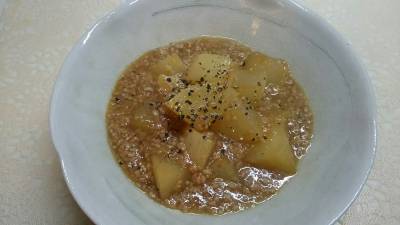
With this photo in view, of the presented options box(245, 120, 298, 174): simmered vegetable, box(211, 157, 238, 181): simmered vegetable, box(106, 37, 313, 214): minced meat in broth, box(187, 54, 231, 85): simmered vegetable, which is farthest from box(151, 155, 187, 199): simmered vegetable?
box(187, 54, 231, 85): simmered vegetable

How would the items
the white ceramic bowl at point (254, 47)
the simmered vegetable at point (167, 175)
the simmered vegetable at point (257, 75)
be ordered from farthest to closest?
the simmered vegetable at point (257, 75)
the simmered vegetable at point (167, 175)
the white ceramic bowl at point (254, 47)

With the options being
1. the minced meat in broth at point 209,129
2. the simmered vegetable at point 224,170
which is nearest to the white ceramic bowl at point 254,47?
the minced meat in broth at point 209,129

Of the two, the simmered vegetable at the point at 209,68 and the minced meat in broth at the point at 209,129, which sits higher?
the simmered vegetable at the point at 209,68

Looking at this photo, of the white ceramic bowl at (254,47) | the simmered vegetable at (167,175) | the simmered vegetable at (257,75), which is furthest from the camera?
the simmered vegetable at (257,75)

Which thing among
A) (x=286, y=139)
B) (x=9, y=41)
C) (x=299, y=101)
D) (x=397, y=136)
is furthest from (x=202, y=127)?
(x=9, y=41)

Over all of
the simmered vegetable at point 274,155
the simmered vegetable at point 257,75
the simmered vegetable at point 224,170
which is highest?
the simmered vegetable at point 257,75

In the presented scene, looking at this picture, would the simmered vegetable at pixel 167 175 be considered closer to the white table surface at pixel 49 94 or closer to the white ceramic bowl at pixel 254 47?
the white ceramic bowl at pixel 254 47
